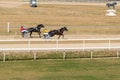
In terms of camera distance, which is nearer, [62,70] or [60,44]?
[62,70]

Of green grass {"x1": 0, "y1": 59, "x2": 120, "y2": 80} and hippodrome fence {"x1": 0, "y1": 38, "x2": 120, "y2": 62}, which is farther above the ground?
hippodrome fence {"x1": 0, "y1": 38, "x2": 120, "y2": 62}

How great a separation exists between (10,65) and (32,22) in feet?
65.2

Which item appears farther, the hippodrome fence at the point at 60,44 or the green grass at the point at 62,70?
the hippodrome fence at the point at 60,44

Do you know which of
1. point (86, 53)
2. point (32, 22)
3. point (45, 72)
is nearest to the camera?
point (45, 72)

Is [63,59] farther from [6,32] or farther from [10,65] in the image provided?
[6,32]

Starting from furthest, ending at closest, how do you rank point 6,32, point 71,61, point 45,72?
point 6,32, point 71,61, point 45,72

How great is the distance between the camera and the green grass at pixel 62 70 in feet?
49.2

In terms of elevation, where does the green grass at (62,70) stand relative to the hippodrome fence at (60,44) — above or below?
Result: below

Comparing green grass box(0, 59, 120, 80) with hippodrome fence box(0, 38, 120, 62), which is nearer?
green grass box(0, 59, 120, 80)

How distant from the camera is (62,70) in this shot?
16203 millimetres

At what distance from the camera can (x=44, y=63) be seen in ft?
57.6

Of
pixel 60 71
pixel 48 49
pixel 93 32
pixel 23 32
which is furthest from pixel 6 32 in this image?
pixel 60 71

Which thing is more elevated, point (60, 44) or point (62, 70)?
point (60, 44)

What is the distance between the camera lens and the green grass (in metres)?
15.0
